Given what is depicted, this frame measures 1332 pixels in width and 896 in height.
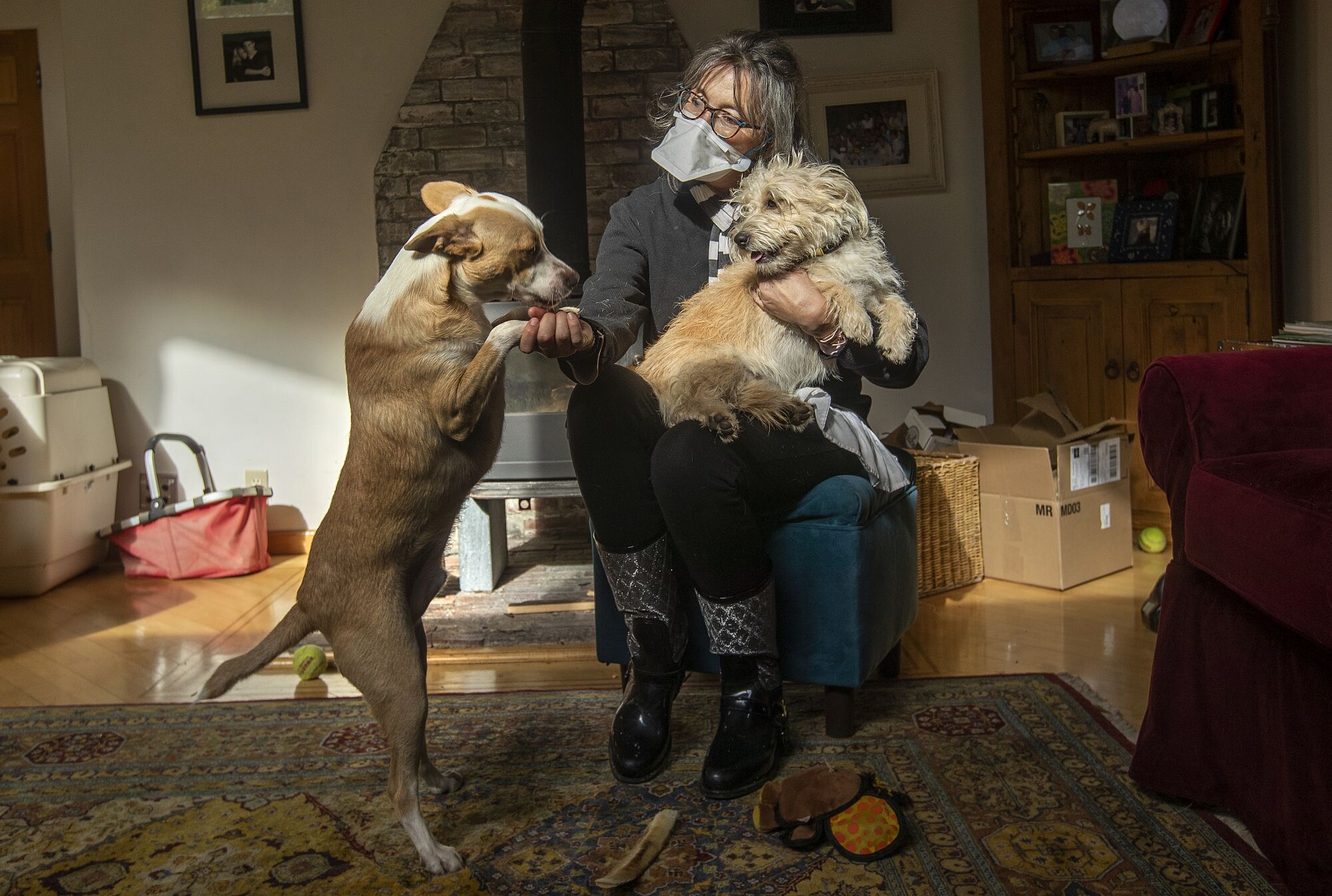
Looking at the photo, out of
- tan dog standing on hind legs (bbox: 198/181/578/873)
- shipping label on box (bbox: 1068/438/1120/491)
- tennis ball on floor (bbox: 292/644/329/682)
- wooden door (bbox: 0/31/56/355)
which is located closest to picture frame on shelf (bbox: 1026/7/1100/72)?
shipping label on box (bbox: 1068/438/1120/491)

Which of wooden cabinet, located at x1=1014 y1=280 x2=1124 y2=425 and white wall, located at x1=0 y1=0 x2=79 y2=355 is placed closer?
wooden cabinet, located at x1=1014 y1=280 x2=1124 y2=425

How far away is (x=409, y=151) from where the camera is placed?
368 cm

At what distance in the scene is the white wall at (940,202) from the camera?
367 cm

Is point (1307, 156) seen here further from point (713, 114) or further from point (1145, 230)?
point (713, 114)

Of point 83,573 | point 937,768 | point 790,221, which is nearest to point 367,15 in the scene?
point 83,573

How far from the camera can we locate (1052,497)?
3053mm

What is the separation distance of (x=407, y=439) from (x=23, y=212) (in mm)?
3996

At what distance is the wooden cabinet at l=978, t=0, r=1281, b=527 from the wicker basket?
1.78 feet

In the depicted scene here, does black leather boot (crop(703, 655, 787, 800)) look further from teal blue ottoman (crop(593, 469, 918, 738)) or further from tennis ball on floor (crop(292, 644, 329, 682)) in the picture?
tennis ball on floor (crop(292, 644, 329, 682))

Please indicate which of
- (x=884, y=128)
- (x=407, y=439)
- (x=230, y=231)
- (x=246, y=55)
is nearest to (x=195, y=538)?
(x=230, y=231)

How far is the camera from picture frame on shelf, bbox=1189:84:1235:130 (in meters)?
3.35

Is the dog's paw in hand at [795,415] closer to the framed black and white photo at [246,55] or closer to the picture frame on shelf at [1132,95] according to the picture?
the picture frame on shelf at [1132,95]

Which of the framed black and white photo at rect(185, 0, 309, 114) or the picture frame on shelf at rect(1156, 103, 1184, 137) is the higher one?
the framed black and white photo at rect(185, 0, 309, 114)

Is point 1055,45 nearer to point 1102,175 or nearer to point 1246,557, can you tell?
point 1102,175
